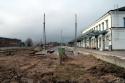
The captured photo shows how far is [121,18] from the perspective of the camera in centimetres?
4691

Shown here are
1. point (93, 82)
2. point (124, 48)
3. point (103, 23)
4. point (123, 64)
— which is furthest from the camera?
point (103, 23)

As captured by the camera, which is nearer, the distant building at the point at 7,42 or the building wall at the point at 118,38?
the building wall at the point at 118,38

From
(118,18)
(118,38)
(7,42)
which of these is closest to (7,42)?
(7,42)

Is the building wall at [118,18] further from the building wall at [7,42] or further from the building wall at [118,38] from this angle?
the building wall at [7,42]

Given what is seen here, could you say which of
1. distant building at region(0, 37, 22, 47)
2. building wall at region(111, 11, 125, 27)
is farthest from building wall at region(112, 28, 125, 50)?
distant building at region(0, 37, 22, 47)

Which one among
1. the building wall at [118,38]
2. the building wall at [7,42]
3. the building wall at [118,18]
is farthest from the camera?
the building wall at [7,42]

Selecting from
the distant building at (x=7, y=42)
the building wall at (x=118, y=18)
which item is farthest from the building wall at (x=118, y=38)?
the distant building at (x=7, y=42)

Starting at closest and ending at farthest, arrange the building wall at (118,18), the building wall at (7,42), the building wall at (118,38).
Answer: the building wall at (118,38)
the building wall at (118,18)
the building wall at (7,42)

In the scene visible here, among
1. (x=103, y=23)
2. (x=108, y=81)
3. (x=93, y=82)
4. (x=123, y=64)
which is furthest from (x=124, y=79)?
(x=103, y=23)

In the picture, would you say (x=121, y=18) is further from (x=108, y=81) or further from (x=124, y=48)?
(x=108, y=81)

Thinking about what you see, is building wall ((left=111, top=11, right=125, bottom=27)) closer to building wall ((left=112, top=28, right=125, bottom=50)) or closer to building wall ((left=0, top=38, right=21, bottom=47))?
building wall ((left=112, top=28, right=125, bottom=50))

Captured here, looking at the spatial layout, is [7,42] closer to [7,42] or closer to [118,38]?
[7,42]

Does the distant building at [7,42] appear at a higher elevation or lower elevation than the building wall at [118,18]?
lower

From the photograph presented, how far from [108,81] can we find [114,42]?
33216 mm
